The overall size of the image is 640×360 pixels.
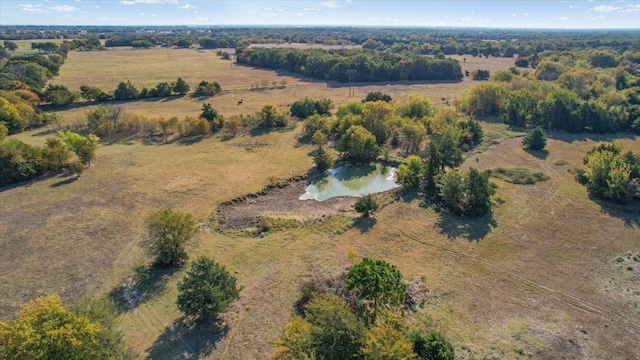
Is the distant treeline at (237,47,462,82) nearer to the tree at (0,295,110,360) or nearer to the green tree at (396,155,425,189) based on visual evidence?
the green tree at (396,155,425,189)

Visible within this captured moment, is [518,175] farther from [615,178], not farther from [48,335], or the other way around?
[48,335]

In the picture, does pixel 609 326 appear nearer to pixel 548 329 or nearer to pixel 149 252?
pixel 548 329

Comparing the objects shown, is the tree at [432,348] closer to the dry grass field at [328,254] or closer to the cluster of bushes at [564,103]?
the dry grass field at [328,254]

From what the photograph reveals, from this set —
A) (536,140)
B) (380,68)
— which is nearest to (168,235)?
(536,140)

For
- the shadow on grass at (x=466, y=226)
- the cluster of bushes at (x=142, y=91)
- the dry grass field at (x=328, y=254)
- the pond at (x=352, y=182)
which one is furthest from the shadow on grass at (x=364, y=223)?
the cluster of bushes at (x=142, y=91)

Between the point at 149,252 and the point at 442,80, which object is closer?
the point at 149,252

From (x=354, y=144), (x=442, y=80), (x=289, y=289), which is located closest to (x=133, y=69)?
(x=442, y=80)
